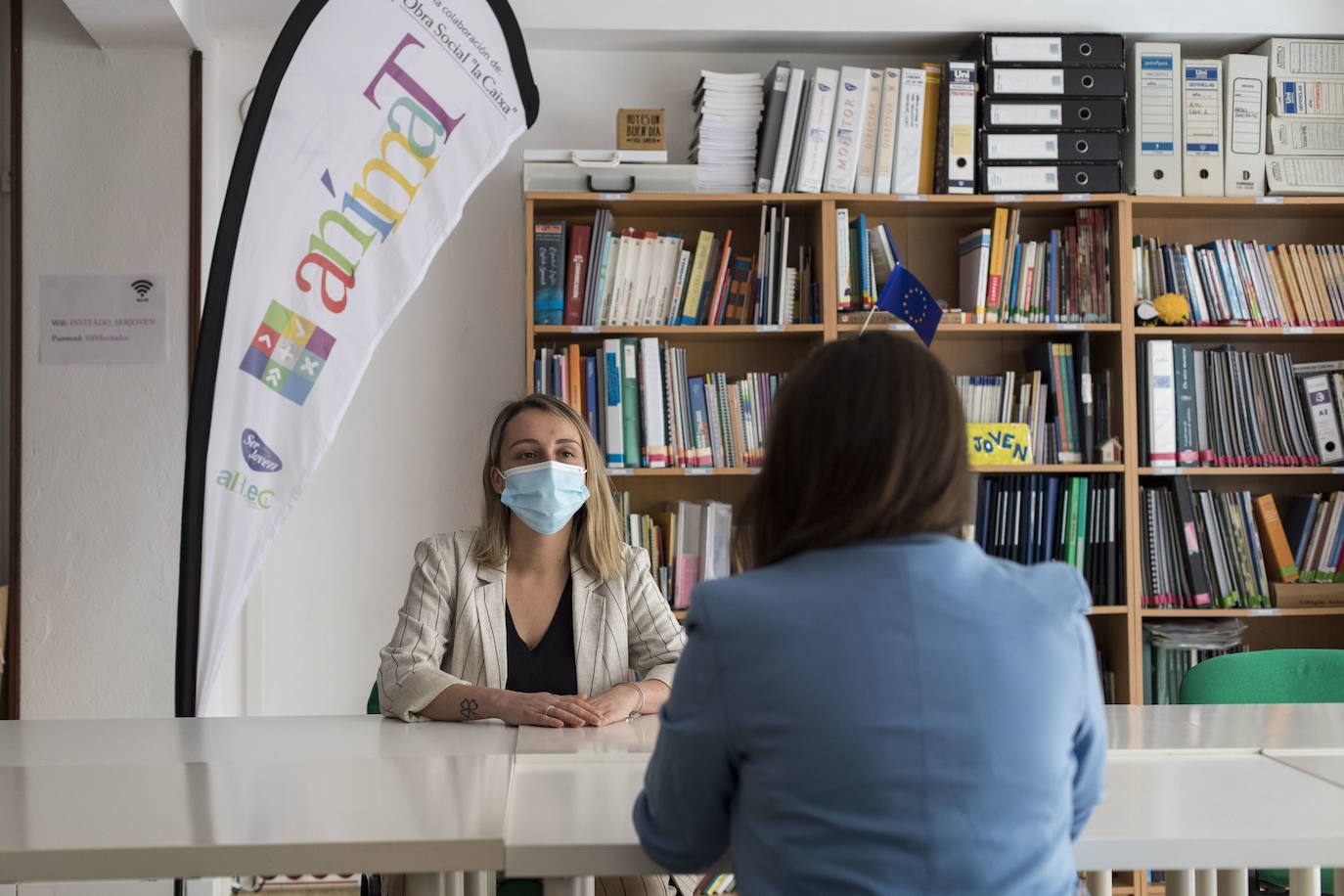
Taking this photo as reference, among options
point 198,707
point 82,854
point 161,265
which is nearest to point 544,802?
point 82,854

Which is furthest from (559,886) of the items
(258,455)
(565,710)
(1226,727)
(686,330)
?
(686,330)

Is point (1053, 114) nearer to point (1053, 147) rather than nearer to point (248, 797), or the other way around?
point (1053, 147)

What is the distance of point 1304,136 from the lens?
3500 mm

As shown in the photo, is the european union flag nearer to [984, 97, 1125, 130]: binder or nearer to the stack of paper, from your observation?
the stack of paper

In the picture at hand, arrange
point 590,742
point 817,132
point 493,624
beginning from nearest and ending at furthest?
1. point 590,742
2. point 493,624
3. point 817,132

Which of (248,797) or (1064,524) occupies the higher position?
(1064,524)

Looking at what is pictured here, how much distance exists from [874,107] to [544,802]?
256 centimetres

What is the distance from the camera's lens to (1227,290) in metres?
3.51

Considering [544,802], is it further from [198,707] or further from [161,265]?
[161,265]

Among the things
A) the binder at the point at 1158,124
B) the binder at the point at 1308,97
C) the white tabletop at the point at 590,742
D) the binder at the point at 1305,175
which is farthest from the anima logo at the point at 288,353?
the binder at the point at 1308,97

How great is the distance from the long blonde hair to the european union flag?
28.2 inches

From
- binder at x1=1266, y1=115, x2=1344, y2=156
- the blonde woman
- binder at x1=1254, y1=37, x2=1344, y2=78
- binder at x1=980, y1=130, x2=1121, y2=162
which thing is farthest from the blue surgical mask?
binder at x1=1254, y1=37, x2=1344, y2=78

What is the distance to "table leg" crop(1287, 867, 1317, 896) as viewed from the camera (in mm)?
1587

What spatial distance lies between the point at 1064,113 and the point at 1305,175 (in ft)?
2.48
